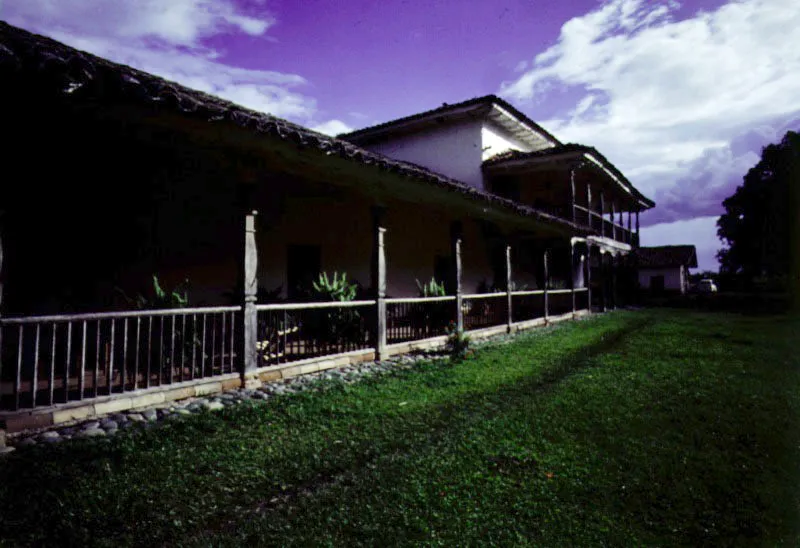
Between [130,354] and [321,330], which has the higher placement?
[321,330]

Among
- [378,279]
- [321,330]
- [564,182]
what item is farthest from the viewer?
[564,182]

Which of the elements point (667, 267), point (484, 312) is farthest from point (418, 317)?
point (667, 267)

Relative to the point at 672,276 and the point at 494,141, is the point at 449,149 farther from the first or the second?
the point at 672,276

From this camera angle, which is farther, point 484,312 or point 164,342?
point 484,312

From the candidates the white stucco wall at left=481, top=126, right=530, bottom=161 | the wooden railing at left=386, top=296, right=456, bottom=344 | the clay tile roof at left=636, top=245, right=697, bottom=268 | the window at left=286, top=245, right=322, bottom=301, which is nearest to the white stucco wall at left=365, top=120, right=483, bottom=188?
the white stucco wall at left=481, top=126, right=530, bottom=161

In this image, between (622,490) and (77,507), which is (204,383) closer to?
(77,507)

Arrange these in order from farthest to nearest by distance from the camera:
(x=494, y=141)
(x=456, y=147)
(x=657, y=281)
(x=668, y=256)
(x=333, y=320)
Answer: (x=668, y=256) → (x=657, y=281) → (x=494, y=141) → (x=456, y=147) → (x=333, y=320)

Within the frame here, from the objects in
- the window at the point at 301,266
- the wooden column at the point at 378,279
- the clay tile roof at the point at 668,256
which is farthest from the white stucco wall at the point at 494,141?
the clay tile roof at the point at 668,256

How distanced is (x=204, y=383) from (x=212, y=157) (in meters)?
2.76

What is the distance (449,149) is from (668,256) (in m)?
39.4

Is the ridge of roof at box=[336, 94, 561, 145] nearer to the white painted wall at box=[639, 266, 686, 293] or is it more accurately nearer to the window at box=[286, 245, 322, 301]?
the window at box=[286, 245, 322, 301]

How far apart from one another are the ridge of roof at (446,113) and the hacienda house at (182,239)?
5.18 m

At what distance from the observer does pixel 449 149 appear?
17047 mm

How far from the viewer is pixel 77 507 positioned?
2.73m
